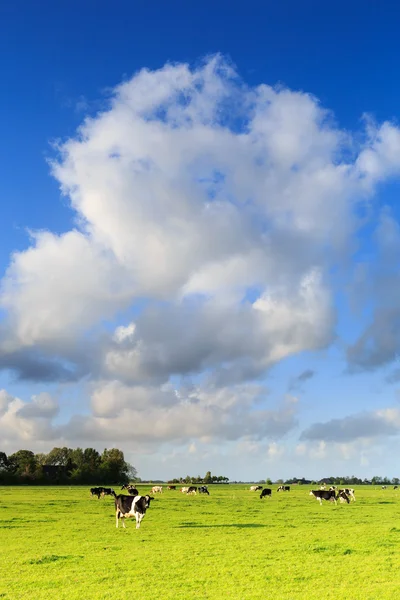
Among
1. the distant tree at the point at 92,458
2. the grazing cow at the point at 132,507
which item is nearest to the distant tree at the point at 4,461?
the distant tree at the point at 92,458

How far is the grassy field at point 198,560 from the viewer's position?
13.5 meters

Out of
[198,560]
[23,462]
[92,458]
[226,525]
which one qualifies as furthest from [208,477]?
[198,560]

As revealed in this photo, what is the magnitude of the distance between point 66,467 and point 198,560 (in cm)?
13425

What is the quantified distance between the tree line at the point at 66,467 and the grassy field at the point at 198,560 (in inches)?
4122

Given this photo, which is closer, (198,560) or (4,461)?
(198,560)

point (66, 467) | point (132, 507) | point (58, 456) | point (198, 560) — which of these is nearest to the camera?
point (198, 560)

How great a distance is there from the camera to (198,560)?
17734 millimetres

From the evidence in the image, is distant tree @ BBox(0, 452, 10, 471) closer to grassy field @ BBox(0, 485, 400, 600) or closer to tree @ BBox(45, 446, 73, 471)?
tree @ BBox(45, 446, 73, 471)

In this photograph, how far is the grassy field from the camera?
1348 centimetres

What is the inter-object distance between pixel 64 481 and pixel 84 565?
120709 mm

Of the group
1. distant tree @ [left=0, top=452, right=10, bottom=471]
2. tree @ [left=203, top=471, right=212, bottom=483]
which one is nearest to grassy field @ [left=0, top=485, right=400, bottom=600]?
distant tree @ [left=0, top=452, right=10, bottom=471]

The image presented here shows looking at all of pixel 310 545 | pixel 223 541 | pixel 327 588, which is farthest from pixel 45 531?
pixel 327 588

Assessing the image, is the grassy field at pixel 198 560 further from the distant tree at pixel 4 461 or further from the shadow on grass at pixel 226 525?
the distant tree at pixel 4 461

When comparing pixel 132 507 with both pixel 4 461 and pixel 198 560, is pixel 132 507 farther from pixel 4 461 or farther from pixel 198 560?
pixel 4 461
